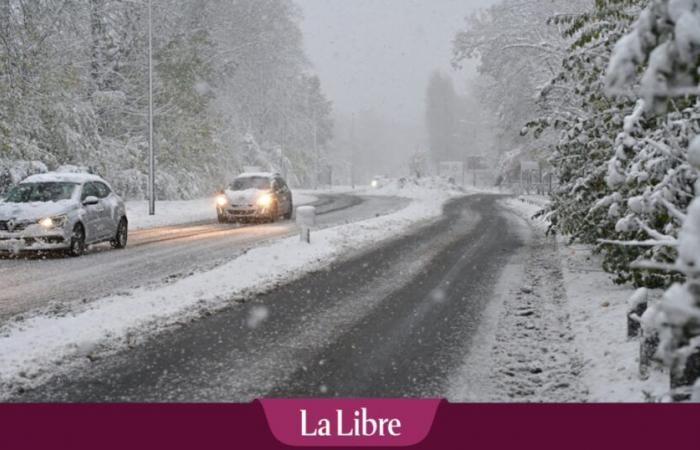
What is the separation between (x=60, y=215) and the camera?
1266cm

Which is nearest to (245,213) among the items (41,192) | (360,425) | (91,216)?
(91,216)

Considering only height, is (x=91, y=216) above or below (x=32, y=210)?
below

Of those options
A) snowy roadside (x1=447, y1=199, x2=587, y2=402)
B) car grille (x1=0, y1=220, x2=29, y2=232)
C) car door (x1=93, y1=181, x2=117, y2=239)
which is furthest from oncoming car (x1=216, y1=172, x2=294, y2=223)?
snowy roadside (x1=447, y1=199, x2=587, y2=402)

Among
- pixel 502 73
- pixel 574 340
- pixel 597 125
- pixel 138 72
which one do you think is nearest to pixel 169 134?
pixel 138 72

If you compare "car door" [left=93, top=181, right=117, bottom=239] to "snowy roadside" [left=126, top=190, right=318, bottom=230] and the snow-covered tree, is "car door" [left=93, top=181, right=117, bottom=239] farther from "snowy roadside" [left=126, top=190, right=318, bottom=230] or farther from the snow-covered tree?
the snow-covered tree

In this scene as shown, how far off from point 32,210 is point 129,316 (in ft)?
22.9

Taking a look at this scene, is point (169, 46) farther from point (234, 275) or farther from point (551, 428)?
point (551, 428)

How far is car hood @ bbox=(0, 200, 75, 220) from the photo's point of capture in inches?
492

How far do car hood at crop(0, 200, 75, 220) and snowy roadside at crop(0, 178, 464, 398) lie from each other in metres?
3.96

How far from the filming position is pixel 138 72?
106 feet

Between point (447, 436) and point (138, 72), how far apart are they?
32753 mm

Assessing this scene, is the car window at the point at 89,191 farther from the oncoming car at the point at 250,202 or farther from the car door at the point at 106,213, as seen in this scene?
the oncoming car at the point at 250,202

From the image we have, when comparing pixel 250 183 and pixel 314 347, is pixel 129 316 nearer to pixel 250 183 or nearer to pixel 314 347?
pixel 314 347

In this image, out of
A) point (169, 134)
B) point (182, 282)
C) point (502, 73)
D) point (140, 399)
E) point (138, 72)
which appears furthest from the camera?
point (502, 73)
